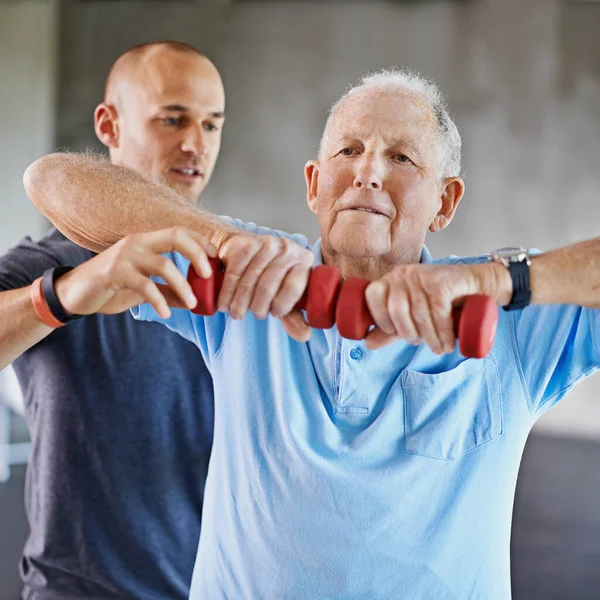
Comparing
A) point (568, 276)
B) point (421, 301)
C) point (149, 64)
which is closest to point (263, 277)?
point (421, 301)

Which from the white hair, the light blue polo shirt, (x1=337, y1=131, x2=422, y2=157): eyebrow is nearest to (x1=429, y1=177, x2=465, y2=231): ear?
the white hair

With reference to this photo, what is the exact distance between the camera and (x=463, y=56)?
662 centimetres

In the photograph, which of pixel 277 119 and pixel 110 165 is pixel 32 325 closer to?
pixel 110 165

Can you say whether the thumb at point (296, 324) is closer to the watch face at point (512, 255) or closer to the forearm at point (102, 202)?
the forearm at point (102, 202)

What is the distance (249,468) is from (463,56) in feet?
19.3

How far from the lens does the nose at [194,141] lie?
230 cm

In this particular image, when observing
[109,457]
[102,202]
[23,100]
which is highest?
[23,100]

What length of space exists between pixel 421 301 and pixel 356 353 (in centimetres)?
36

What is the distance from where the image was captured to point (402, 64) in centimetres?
649

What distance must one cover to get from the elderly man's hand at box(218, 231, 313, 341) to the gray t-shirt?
93cm

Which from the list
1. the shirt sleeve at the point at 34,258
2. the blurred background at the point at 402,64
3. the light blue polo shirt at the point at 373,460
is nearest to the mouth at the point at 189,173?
the shirt sleeve at the point at 34,258

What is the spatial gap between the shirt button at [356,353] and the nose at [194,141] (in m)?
1.09

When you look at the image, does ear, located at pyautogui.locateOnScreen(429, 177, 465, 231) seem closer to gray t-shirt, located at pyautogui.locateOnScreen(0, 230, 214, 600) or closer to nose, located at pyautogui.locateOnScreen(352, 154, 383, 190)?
nose, located at pyautogui.locateOnScreen(352, 154, 383, 190)

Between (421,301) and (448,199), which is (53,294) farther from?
(448,199)
